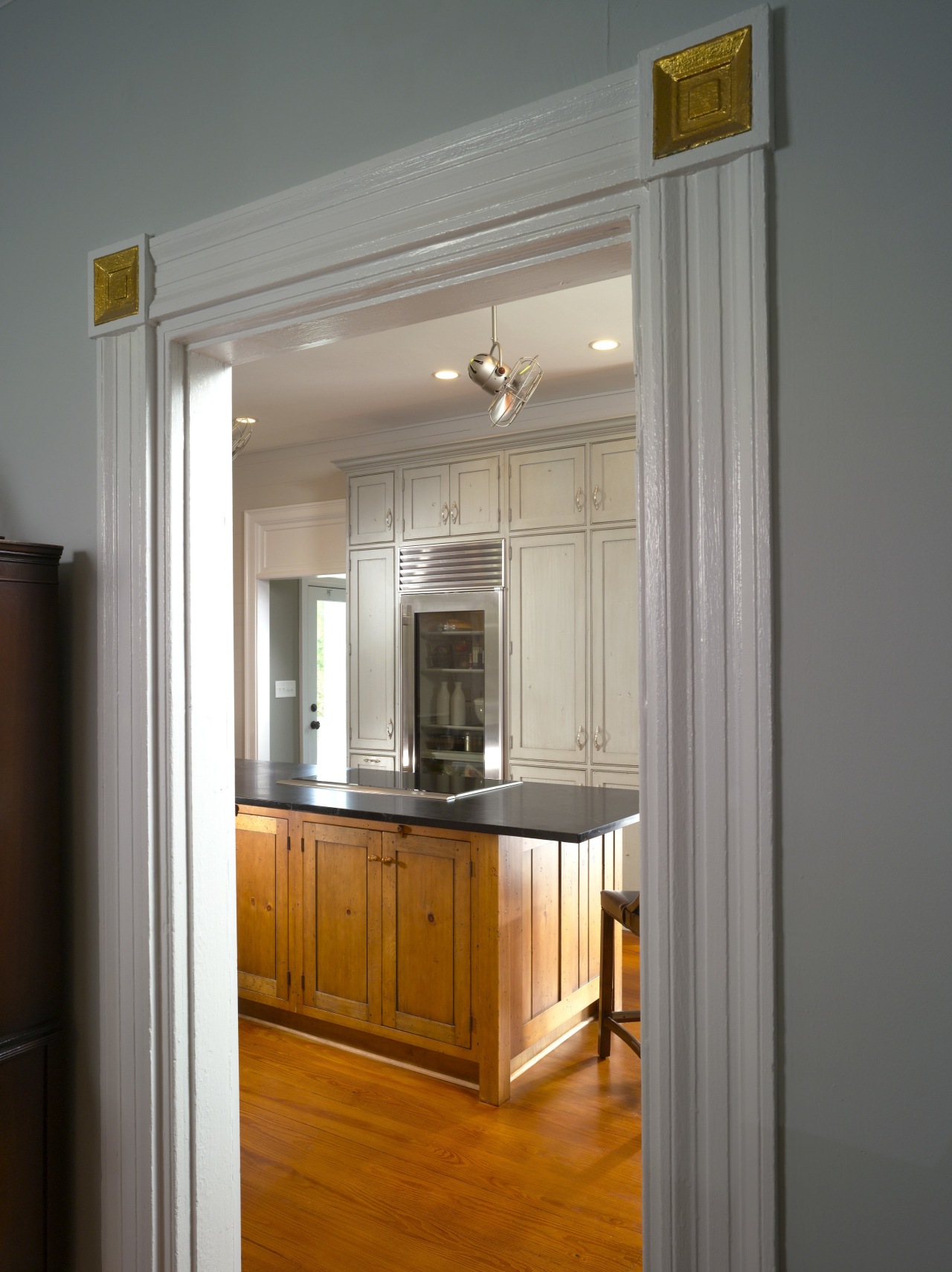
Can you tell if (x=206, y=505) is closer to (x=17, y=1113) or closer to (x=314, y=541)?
(x=17, y=1113)

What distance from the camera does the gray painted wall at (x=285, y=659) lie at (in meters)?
6.87

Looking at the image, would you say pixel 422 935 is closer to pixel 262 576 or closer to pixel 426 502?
pixel 426 502

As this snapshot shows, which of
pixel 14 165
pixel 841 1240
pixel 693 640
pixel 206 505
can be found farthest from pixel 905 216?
pixel 14 165

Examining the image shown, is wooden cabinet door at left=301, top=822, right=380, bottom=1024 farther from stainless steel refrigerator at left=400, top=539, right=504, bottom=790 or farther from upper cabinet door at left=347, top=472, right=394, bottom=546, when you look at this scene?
upper cabinet door at left=347, top=472, right=394, bottom=546

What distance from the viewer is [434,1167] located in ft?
8.72

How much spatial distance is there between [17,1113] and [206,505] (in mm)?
1092

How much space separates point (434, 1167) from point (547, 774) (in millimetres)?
2602

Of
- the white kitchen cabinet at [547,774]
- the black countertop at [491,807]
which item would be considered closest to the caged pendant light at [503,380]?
the black countertop at [491,807]

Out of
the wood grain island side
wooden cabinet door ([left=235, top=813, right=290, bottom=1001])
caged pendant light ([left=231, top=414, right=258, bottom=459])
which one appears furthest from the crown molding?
wooden cabinet door ([left=235, top=813, right=290, bottom=1001])

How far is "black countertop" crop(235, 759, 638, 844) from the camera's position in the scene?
9.59ft

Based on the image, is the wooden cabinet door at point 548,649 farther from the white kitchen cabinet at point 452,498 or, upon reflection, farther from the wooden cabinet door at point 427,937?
the wooden cabinet door at point 427,937

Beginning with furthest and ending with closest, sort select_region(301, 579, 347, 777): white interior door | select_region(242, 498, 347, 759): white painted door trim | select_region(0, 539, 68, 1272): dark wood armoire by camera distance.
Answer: select_region(301, 579, 347, 777): white interior door, select_region(242, 498, 347, 759): white painted door trim, select_region(0, 539, 68, 1272): dark wood armoire

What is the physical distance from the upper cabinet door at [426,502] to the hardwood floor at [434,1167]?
9.91ft

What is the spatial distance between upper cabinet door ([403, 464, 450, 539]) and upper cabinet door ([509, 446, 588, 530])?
0.45m
